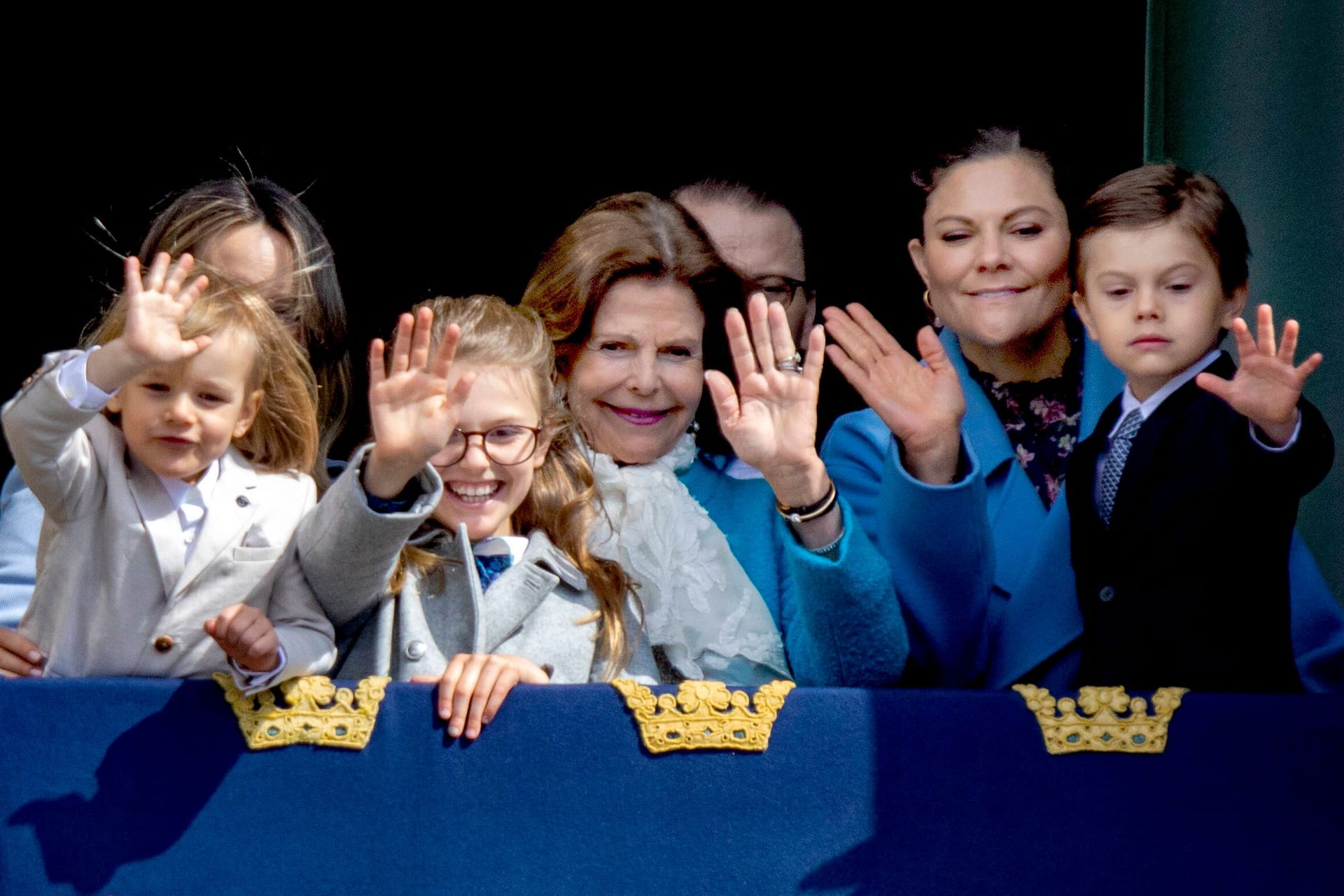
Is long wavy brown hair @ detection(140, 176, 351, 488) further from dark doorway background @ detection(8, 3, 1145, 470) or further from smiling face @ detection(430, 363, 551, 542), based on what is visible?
dark doorway background @ detection(8, 3, 1145, 470)

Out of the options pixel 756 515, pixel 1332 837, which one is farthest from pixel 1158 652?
pixel 756 515

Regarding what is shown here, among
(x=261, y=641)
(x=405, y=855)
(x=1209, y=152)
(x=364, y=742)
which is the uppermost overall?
(x=1209, y=152)

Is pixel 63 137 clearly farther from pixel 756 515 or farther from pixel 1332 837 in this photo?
pixel 1332 837

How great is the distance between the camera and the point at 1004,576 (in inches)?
111

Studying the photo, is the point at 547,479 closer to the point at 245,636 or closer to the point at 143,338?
the point at 245,636

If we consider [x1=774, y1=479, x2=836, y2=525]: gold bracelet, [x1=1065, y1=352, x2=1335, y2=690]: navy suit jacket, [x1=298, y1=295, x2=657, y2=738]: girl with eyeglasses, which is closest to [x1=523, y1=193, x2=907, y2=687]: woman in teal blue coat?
[x1=774, y1=479, x2=836, y2=525]: gold bracelet

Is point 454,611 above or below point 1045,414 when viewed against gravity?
below

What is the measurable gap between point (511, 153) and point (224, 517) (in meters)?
1.79

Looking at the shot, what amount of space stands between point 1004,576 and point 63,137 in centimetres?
246

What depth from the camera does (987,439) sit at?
297 cm

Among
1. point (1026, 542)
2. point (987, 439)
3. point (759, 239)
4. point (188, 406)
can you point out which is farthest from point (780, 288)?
point (188, 406)

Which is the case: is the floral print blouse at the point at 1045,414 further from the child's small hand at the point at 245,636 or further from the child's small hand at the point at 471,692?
the child's small hand at the point at 245,636

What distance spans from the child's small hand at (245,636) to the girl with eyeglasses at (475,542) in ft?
0.54

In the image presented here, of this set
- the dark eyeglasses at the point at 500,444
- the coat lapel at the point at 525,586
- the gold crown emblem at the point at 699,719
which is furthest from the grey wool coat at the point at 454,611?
the gold crown emblem at the point at 699,719
